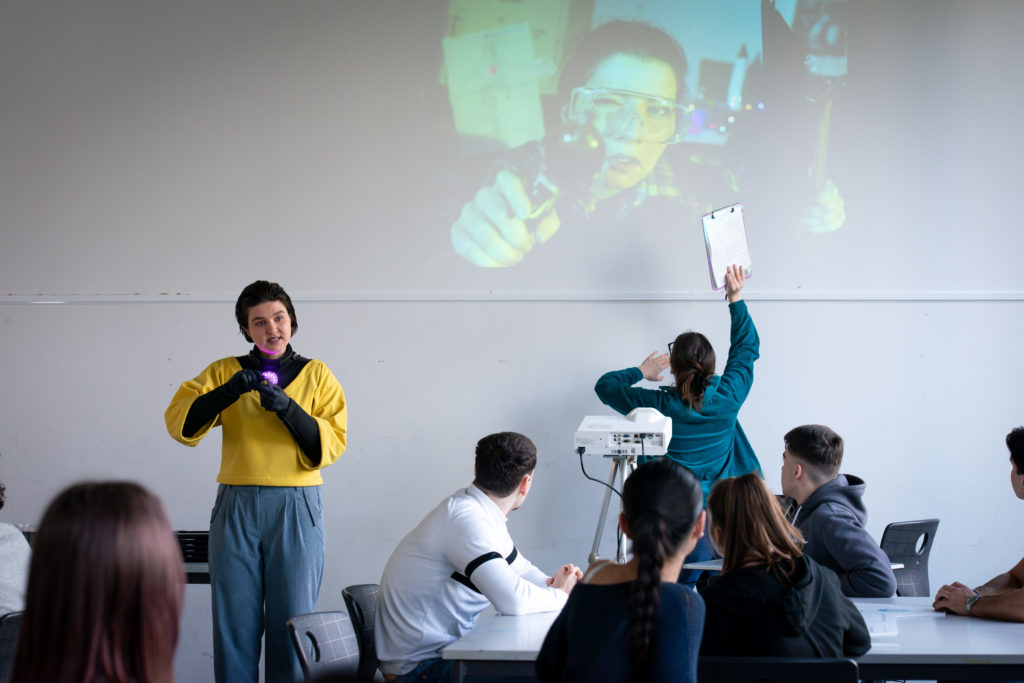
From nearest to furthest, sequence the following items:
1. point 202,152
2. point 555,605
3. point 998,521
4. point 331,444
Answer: point 555,605 → point 331,444 → point 998,521 → point 202,152

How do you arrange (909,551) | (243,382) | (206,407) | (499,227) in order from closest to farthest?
1. (243,382)
2. (206,407)
3. (909,551)
4. (499,227)

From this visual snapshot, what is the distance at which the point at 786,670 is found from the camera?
153cm

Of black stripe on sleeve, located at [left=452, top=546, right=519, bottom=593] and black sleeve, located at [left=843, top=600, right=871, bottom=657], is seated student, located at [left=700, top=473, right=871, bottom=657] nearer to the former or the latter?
black sleeve, located at [left=843, top=600, right=871, bottom=657]

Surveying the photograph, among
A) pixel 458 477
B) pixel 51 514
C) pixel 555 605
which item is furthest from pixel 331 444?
pixel 51 514

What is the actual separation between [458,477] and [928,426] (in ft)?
6.82

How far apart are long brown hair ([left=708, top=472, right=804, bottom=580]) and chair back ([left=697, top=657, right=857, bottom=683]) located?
0.75ft

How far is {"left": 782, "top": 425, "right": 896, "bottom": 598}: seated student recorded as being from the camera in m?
2.32

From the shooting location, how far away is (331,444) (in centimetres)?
276

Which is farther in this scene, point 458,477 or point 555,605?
point 458,477

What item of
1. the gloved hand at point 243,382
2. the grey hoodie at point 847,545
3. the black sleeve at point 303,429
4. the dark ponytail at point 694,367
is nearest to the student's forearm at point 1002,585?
the grey hoodie at point 847,545

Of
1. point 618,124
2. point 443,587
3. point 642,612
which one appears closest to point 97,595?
point 642,612

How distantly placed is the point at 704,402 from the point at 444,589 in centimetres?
150

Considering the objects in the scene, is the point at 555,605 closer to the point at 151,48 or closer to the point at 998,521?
the point at 998,521

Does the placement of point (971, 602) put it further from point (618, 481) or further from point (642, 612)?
point (618, 481)
